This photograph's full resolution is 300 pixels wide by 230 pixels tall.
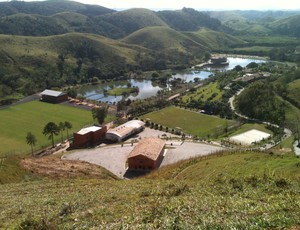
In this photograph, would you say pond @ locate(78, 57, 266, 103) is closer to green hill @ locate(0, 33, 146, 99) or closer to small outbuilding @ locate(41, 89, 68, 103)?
green hill @ locate(0, 33, 146, 99)

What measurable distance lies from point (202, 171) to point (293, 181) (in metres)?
10.9

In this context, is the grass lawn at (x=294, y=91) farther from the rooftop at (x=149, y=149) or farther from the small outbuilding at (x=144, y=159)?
the small outbuilding at (x=144, y=159)

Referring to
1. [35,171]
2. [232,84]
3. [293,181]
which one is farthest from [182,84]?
[293,181]

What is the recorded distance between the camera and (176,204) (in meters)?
17.4

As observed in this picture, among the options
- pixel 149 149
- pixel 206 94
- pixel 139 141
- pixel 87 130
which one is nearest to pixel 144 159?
pixel 149 149

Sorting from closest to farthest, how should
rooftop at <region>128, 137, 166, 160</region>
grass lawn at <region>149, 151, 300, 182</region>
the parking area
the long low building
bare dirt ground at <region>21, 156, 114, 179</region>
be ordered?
1. grass lawn at <region>149, 151, 300, 182</region>
2. bare dirt ground at <region>21, 156, 114, 179</region>
3. rooftop at <region>128, 137, 166, 160</region>
4. the parking area
5. the long low building

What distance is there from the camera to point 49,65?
5910 inches

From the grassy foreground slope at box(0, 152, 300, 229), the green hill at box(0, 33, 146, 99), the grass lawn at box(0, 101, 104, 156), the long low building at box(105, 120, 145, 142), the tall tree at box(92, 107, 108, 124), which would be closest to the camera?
the grassy foreground slope at box(0, 152, 300, 229)

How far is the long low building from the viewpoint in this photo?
67688 millimetres

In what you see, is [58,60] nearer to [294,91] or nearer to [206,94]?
[206,94]

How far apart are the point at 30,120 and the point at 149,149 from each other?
44405 mm

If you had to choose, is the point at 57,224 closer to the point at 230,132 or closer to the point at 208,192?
the point at 208,192

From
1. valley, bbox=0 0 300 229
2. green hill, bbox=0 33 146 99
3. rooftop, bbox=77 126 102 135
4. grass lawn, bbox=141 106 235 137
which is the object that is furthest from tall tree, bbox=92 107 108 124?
green hill, bbox=0 33 146 99

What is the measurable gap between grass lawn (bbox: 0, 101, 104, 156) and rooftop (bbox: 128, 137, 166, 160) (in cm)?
2388
